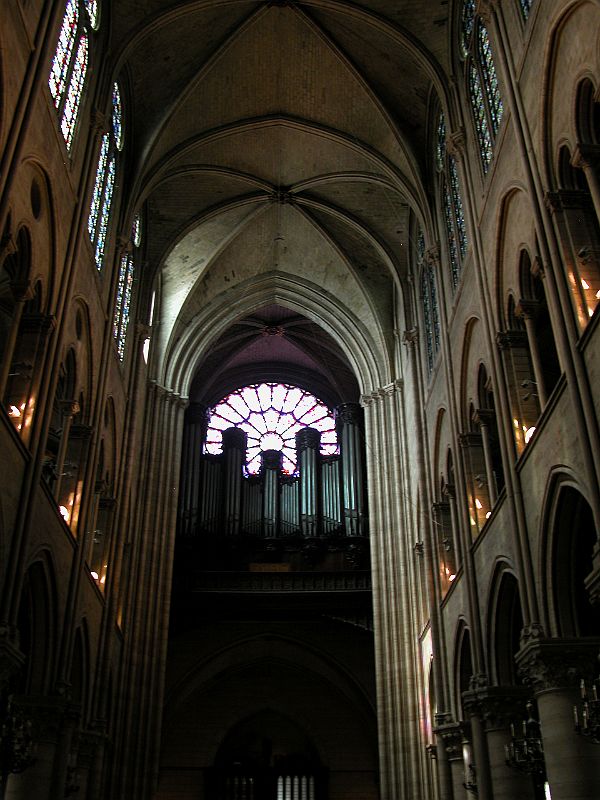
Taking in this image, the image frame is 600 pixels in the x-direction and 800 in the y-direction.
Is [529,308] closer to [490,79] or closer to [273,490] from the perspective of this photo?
[490,79]

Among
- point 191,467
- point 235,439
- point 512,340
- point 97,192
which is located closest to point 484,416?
point 512,340

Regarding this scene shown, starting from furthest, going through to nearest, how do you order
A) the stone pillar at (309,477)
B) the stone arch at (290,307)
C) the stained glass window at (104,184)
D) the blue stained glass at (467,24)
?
the stone pillar at (309,477)
the stone arch at (290,307)
the stained glass window at (104,184)
the blue stained glass at (467,24)

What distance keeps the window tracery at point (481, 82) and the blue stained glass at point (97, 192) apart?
6.81m

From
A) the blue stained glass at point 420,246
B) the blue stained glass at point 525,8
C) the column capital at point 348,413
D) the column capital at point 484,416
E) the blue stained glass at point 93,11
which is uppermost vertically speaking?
the column capital at point 348,413

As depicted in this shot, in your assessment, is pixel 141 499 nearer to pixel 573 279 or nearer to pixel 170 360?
pixel 170 360

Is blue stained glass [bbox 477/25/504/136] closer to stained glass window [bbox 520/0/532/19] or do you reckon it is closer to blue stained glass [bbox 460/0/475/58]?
blue stained glass [bbox 460/0/475/58]

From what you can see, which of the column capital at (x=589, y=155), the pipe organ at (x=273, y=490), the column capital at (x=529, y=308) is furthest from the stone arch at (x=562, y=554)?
the pipe organ at (x=273, y=490)

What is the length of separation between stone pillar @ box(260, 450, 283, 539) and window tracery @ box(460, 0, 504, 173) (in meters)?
15.7

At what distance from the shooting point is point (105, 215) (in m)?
17.6

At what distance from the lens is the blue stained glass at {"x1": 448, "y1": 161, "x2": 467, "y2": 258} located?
Result: 16558 mm

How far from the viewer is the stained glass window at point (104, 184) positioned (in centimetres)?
1653

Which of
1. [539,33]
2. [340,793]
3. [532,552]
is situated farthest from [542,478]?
[340,793]

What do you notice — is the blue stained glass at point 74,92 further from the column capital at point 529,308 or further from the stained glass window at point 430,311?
the stained glass window at point 430,311

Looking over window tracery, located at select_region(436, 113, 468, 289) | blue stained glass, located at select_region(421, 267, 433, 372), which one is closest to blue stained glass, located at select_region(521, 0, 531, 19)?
window tracery, located at select_region(436, 113, 468, 289)
